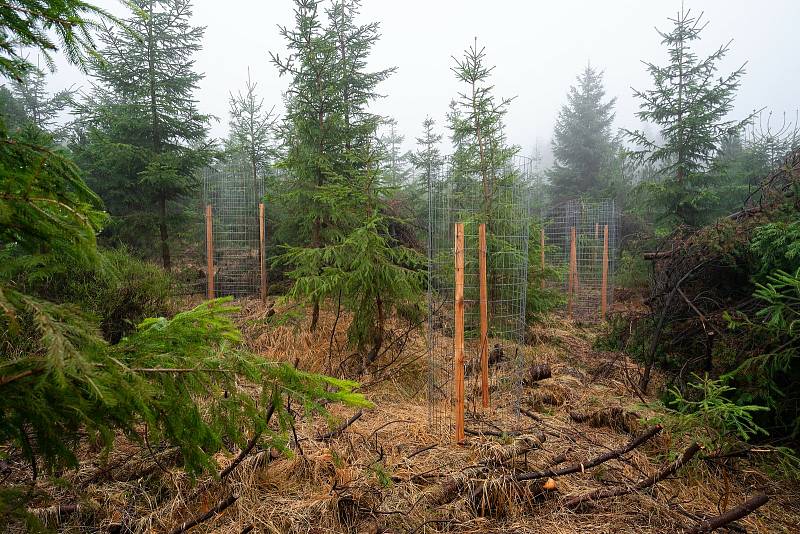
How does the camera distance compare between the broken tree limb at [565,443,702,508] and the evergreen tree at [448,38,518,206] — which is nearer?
the broken tree limb at [565,443,702,508]

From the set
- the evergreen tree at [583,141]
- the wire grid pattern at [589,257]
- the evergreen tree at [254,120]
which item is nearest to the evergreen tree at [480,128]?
the wire grid pattern at [589,257]

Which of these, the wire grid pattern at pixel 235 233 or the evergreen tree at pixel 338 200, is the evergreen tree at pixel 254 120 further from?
the evergreen tree at pixel 338 200

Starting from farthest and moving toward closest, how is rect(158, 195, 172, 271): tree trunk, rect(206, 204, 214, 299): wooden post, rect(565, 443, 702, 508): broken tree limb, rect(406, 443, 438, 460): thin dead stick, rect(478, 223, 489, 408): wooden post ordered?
rect(158, 195, 172, 271): tree trunk → rect(206, 204, 214, 299): wooden post → rect(478, 223, 489, 408): wooden post → rect(406, 443, 438, 460): thin dead stick → rect(565, 443, 702, 508): broken tree limb

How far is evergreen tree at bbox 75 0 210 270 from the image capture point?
26.0 ft

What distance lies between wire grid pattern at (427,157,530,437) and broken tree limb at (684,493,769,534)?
1550 millimetres

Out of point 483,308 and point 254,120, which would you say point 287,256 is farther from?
point 254,120

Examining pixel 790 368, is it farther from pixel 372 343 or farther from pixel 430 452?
pixel 372 343

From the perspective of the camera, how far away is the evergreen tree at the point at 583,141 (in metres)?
18.2

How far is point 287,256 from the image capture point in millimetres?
5145

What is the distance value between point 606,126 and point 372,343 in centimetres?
1978

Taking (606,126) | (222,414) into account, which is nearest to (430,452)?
(222,414)

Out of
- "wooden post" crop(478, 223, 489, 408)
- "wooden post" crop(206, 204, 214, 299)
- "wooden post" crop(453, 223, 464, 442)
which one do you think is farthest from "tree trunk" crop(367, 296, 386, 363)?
"wooden post" crop(206, 204, 214, 299)

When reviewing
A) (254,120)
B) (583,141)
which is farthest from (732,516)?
(583,141)

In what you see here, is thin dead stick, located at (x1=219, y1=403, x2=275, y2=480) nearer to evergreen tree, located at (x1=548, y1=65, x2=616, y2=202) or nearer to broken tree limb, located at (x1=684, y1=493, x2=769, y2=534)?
broken tree limb, located at (x1=684, y1=493, x2=769, y2=534)
